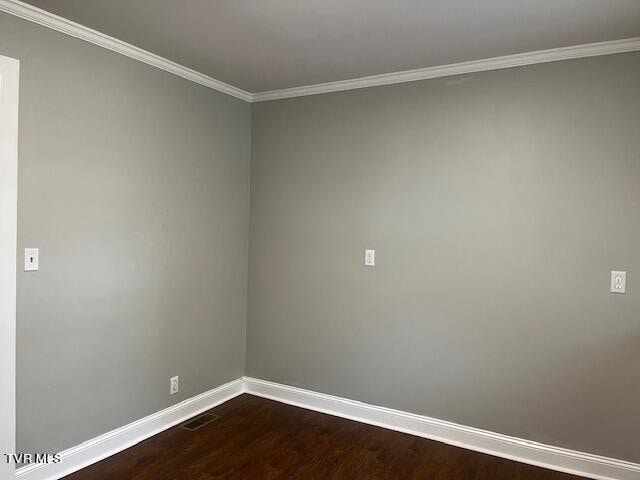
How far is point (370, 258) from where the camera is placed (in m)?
3.39

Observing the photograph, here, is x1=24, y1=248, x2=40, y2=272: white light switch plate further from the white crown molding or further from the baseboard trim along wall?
the white crown molding

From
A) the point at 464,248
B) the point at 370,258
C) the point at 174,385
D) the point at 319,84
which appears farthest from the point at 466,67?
the point at 174,385

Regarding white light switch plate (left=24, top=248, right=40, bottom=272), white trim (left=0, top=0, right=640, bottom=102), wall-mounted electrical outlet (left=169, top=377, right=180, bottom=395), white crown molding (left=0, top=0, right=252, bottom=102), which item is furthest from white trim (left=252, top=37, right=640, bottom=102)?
wall-mounted electrical outlet (left=169, top=377, right=180, bottom=395)

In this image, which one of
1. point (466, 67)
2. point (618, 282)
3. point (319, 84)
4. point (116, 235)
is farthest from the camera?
point (319, 84)

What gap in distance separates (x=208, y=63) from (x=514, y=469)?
3.22 metres

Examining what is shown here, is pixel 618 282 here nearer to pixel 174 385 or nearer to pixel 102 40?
pixel 174 385

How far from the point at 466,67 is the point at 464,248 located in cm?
118

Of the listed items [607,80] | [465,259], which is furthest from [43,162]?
[607,80]

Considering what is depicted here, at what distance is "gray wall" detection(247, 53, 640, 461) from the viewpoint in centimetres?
267

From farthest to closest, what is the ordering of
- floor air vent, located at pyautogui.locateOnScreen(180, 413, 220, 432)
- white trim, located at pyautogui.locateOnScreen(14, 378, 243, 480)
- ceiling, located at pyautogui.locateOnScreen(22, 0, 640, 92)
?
floor air vent, located at pyautogui.locateOnScreen(180, 413, 220, 432)
white trim, located at pyautogui.locateOnScreen(14, 378, 243, 480)
ceiling, located at pyautogui.locateOnScreen(22, 0, 640, 92)

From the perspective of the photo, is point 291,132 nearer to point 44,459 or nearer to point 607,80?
point 607,80

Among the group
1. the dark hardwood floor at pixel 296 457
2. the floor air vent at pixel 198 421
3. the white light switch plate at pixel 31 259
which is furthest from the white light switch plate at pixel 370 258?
the white light switch plate at pixel 31 259

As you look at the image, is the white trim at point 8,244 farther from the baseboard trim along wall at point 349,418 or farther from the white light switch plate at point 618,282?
the white light switch plate at point 618,282

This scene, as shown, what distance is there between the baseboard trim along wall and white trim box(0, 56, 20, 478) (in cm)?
31
